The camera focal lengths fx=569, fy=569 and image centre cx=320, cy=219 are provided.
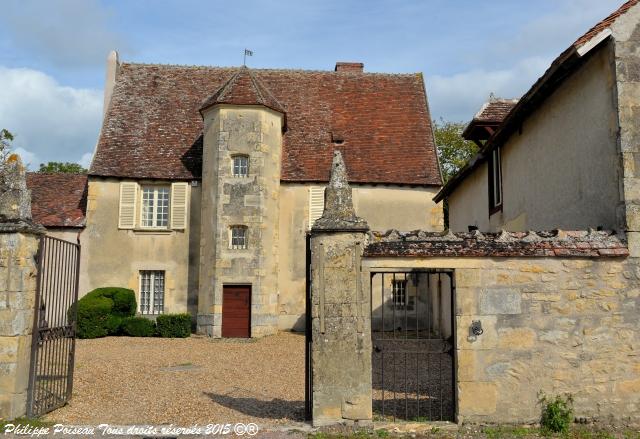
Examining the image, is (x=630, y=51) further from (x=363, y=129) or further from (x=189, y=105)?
(x=189, y=105)

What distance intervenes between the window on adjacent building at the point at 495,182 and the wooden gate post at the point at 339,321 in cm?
729

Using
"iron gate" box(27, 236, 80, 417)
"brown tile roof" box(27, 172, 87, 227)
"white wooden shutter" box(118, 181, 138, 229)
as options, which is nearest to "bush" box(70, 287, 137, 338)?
"white wooden shutter" box(118, 181, 138, 229)

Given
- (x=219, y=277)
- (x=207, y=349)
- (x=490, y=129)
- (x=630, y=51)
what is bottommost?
(x=207, y=349)

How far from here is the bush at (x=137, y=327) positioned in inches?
674

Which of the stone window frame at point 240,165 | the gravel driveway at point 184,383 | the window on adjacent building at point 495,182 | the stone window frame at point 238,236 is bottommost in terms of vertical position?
the gravel driveway at point 184,383

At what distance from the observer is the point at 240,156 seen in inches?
724

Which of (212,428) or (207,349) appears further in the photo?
(207,349)

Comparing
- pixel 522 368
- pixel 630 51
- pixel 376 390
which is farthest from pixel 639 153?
pixel 376 390

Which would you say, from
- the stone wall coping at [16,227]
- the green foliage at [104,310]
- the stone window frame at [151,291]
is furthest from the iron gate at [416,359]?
the green foliage at [104,310]

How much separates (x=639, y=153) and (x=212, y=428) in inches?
234

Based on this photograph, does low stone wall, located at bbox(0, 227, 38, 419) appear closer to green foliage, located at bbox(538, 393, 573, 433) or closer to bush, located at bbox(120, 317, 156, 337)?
green foliage, located at bbox(538, 393, 573, 433)

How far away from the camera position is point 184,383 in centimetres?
992

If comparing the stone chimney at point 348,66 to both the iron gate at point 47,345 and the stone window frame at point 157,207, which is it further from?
the iron gate at point 47,345

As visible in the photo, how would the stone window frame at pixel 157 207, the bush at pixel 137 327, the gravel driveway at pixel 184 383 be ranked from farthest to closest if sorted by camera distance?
the stone window frame at pixel 157 207, the bush at pixel 137 327, the gravel driveway at pixel 184 383
